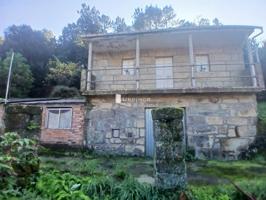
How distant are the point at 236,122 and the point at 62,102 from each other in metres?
7.02

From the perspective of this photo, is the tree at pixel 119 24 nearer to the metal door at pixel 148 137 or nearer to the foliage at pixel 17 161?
the metal door at pixel 148 137

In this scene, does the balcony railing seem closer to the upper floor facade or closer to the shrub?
the upper floor facade

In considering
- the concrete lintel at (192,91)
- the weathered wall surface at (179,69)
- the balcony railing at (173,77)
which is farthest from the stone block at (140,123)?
the weathered wall surface at (179,69)

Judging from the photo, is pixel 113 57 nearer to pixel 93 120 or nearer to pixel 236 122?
pixel 93 120

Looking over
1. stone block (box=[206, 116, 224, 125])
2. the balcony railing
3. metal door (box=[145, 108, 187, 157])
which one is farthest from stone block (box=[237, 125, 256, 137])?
the balcony railing

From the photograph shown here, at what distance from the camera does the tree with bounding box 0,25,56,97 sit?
76.2ft

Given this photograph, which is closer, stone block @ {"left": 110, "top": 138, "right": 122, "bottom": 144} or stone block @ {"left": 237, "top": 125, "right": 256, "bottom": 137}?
stone block @ {"left": 237, "top": 125, "right": 256, "bottom": 137}

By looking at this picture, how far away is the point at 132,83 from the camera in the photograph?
1144cm

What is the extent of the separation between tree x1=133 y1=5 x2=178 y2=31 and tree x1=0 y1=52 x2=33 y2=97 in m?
13.9

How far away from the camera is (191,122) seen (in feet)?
28.6

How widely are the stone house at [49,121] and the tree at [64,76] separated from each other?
10.9m

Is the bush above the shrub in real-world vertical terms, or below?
above

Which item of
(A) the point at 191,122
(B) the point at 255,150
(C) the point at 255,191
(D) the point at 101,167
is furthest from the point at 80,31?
(C) the point at 255,191

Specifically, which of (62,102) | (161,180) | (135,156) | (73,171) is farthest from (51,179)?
(62,102)
